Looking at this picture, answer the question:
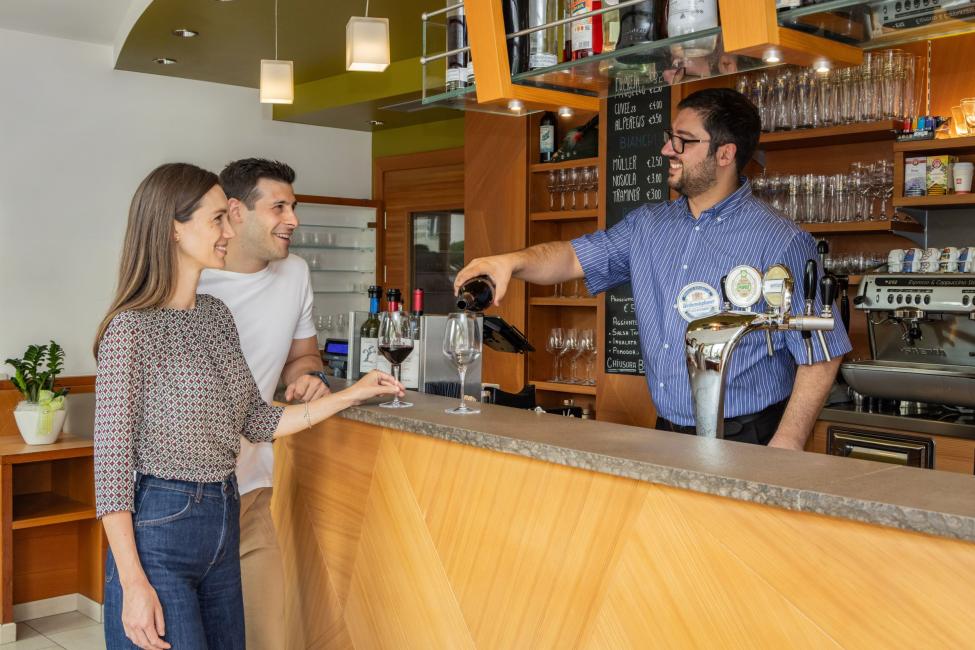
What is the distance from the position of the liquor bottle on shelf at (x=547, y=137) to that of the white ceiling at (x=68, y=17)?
8.62 feet

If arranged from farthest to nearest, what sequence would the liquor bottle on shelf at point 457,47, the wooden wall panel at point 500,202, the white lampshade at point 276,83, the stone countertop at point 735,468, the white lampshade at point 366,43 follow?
the wooden wall panel at point 500,202
the white lampshade at point 276,83
the white lampshade at point 366,43
the liquor bottle on shelf at point 457,47
the stone countertop at point 735,468

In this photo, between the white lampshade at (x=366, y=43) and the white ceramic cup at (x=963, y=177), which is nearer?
the white ceramic cup at (x=963, y=177)

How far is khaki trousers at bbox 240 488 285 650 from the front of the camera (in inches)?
97.2

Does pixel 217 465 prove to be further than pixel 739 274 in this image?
No

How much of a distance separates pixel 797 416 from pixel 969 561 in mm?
1229

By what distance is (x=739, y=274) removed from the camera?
7.01 feet

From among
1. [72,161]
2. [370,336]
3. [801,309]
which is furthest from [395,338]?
[72,161]

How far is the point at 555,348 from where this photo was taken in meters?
5.35

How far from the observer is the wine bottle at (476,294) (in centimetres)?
247

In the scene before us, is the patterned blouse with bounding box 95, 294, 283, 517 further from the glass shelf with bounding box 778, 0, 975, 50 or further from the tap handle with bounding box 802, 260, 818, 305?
the glass shelf with bounding box 778, 0, 975, 50

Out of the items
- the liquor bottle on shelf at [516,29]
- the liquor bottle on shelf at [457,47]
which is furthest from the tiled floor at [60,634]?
the liquor bottle on shelf at [516,29]

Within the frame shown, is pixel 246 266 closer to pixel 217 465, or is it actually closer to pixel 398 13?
pixel 217 465

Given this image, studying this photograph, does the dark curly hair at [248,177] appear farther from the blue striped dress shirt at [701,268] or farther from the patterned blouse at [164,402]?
the blue striped dress shirt at [701,268]

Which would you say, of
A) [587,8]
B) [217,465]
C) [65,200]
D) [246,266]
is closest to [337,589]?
[217,465]
